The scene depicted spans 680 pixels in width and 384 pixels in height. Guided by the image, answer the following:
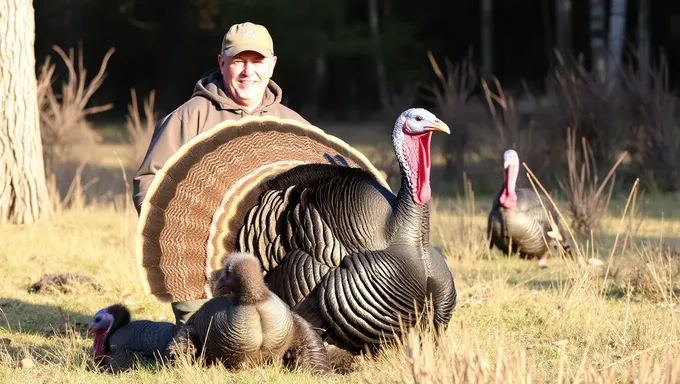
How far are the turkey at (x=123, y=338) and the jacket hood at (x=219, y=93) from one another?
1.11 meters

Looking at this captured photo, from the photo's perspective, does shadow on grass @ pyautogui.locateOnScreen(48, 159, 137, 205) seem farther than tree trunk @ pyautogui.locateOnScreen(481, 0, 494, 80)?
No

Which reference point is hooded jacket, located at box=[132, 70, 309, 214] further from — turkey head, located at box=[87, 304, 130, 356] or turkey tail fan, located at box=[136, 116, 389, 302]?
turkey head, located at box=[87, 304, 130, 356]

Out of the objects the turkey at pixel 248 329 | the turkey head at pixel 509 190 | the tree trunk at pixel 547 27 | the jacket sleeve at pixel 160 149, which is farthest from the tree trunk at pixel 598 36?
the turkey at pixel 248 329

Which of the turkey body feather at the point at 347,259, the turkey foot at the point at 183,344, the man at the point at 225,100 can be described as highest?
the man at the point at 225,100

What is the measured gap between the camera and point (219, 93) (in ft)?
18.2

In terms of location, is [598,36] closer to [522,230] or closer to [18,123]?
[522,230]

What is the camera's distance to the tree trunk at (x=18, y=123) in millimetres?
8883

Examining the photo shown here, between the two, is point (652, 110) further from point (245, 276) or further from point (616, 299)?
point (245, 276)

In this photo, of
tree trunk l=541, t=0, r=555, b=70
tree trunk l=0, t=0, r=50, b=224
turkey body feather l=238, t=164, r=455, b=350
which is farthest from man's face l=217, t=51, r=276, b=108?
tree trunk l=541, t=0, r=555, b=70

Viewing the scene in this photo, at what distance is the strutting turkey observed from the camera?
4621mm

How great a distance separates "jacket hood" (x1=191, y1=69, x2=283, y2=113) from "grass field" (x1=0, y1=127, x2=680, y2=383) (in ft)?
4.41

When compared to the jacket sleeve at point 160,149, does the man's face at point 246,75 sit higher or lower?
higher

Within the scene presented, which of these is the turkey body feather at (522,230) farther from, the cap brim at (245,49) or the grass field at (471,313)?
the cap brim at (245,49)

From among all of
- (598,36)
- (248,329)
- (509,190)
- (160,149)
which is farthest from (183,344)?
(598,36)
